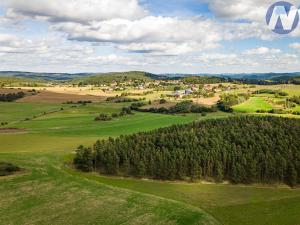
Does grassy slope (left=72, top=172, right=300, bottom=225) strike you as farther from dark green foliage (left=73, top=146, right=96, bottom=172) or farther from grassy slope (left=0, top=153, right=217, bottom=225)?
grassy slope (left=0, top=153, right=217, bottom=225)

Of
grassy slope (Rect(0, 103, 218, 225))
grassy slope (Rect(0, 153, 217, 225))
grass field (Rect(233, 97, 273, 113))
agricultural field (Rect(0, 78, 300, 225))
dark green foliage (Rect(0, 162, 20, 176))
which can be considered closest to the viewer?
grassy slope (Rect(0, 153, 217, 225))

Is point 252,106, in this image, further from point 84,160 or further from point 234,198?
point 234,198

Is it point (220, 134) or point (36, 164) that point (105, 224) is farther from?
point (220, 134)

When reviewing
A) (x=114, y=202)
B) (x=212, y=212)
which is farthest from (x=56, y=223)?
(x=212, y=212)

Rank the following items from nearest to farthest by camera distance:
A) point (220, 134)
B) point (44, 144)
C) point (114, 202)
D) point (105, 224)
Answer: point (105, 224)
point (114, 202)
point (220, 134)
point (44, 144)

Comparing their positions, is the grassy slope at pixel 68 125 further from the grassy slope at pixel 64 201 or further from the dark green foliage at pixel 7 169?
the dark green foliage at pixel 7 169

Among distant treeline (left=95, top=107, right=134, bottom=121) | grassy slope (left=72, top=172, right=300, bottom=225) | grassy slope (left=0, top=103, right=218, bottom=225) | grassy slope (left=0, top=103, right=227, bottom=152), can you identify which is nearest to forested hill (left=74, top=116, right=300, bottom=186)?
grassy slope (left=72, top=172, right=300, bottom=225)
